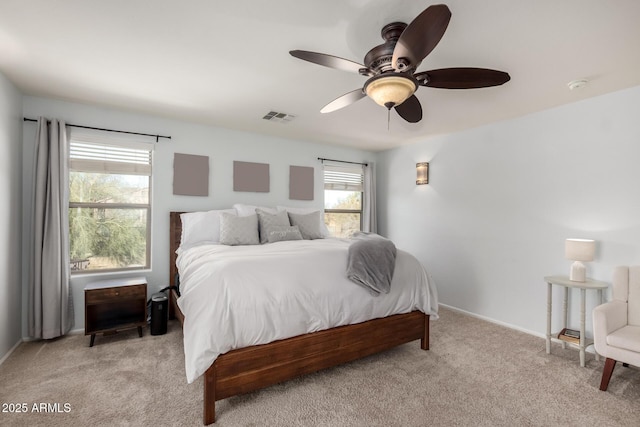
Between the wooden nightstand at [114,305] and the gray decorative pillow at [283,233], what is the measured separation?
4.61ft

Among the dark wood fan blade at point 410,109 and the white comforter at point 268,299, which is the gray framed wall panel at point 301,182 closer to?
the white comforter at point 268,299

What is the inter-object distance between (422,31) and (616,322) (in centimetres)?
267

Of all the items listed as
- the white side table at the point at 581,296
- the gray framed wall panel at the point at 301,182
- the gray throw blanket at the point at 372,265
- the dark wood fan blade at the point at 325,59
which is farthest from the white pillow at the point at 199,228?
the white side table at the point at 581,296

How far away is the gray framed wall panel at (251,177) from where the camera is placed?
4207 millimetres

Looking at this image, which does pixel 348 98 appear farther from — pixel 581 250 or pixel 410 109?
pixel 581 250

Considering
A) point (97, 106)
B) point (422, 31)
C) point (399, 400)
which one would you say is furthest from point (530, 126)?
point (97, 106)

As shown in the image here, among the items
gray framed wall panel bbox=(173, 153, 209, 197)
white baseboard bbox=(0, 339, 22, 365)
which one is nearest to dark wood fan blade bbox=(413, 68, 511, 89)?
gray framed wall panel bbox=(173, 153, 209, 197)

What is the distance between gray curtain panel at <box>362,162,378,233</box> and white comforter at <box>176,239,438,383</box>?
8.50ft

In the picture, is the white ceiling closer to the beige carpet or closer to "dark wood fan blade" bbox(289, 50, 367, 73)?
"dark wood fan blade" bbox(289, 50, 367, 73)

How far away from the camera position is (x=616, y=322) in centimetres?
236

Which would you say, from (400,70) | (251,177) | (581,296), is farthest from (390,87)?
(251,177)

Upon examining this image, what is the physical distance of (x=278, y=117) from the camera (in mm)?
3611

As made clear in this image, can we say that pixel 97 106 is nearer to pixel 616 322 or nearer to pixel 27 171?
pixel 27 171

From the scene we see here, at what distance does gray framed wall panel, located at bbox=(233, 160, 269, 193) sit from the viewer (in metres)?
4.21
